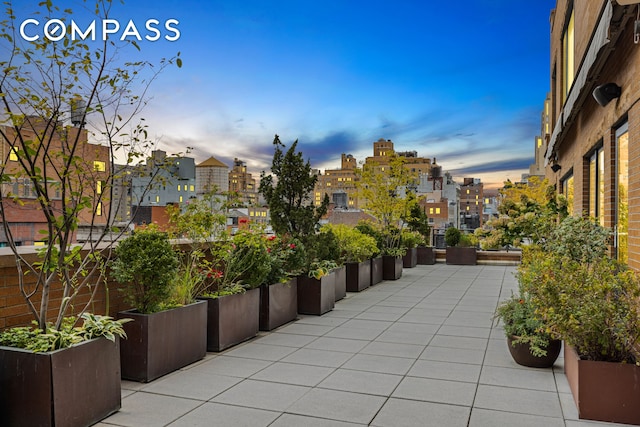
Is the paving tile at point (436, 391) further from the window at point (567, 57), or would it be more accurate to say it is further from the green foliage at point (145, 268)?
the window at point (567, 57)

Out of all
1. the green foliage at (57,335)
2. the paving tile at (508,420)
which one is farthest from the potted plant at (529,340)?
the green foliage at (57,335)

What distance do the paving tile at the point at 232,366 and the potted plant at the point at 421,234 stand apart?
14.2 meters

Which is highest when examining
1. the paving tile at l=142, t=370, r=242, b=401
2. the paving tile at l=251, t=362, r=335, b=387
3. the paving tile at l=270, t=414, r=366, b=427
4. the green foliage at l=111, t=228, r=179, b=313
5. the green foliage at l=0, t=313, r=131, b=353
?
the green foliage at l=111, t=228, r=179, b=313

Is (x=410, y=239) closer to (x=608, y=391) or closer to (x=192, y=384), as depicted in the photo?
(x=192, y=384)

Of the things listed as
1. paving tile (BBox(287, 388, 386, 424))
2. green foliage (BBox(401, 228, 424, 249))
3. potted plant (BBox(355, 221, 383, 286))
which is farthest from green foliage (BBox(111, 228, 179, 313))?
green foliage (BBox(401, 228, 424, 249))

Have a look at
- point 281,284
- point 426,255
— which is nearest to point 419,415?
point 281,284

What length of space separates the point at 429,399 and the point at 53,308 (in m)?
3.62

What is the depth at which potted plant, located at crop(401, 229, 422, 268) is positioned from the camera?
60.6ft

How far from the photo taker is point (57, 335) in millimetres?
3871

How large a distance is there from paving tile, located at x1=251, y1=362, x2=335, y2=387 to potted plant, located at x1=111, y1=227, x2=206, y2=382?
935mm

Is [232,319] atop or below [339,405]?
atop

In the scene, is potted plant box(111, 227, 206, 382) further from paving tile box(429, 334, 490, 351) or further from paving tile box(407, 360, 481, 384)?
paving tile box(429, 334, 490, 351)

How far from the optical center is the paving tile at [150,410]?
4.01 metres

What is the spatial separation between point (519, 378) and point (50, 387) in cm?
433
